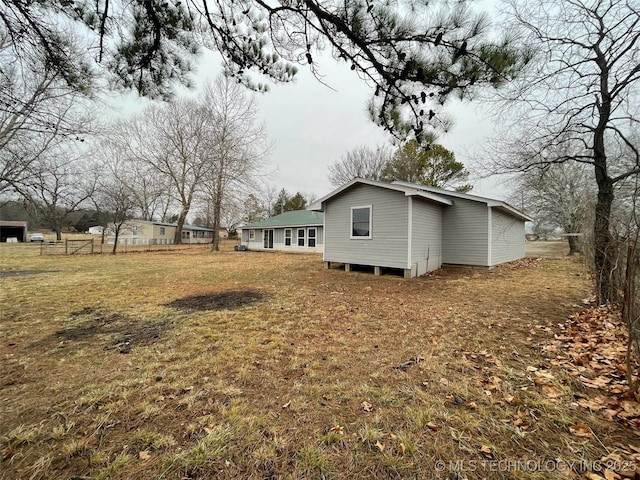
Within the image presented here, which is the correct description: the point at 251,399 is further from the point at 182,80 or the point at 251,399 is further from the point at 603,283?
the point at 603,283

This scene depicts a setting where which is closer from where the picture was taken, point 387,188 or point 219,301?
point 219,301

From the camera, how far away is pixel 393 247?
8641 millimetres

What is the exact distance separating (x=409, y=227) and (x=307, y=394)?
6.79m

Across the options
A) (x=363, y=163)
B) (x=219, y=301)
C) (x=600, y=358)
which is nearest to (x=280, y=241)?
(x=363, y=163)

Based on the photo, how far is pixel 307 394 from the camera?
2.41 m

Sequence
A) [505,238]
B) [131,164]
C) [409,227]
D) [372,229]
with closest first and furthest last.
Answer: [409,227], [372,229], [505,238], [131,164]

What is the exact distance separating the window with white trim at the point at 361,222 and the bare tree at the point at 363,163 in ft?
54.3

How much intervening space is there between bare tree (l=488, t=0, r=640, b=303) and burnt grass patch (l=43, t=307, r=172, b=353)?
21.7 ft

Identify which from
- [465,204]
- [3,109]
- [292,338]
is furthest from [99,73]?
[465,204]

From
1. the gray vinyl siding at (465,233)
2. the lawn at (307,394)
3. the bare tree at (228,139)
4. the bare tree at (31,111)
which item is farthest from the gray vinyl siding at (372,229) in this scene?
the bare tree at (228,139)

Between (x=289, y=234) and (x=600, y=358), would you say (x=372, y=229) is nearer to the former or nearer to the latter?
(x=600, y=358)

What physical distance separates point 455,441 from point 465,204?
10.3 meters

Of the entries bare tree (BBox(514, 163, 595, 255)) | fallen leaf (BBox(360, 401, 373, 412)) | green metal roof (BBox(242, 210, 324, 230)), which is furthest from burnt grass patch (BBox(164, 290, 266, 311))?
bare tree (BBox(514, 163, 595, 255))

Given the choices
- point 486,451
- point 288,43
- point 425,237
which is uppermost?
point 288,43
